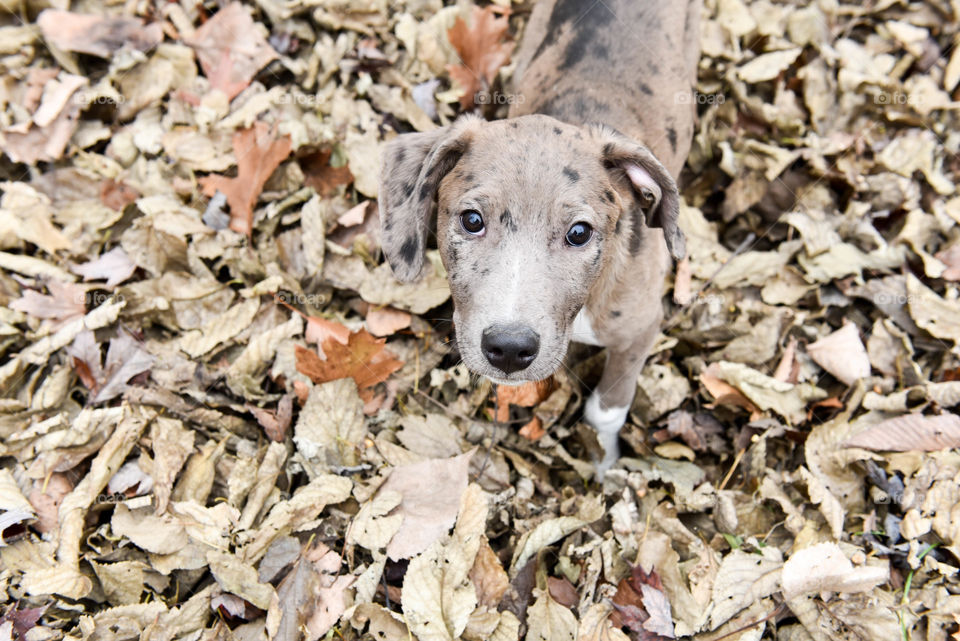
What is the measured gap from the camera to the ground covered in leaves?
3000mm

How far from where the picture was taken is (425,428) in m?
3.66

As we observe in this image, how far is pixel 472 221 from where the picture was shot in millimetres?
2883

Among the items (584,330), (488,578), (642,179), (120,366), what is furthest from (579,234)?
(120,366)

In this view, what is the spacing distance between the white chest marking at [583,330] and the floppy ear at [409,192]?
2.78 ft

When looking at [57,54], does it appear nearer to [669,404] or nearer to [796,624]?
[669,404]

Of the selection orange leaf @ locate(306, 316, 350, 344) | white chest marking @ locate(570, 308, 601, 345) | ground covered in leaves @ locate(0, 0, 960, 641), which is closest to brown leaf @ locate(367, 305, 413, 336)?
ground covered in leaves @ locate(0, 0, 960, 641)

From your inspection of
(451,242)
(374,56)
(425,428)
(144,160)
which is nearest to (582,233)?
(451,242)

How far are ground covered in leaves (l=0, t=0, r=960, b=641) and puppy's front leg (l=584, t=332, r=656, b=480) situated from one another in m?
0.14

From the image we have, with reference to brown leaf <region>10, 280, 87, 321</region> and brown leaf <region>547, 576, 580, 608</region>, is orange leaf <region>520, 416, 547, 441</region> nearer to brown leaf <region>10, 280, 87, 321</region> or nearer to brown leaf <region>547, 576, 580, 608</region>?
brown leaf <region>547, 576, 580, 608</region>

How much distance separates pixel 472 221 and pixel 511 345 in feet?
1.98

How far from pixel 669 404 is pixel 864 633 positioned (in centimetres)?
143

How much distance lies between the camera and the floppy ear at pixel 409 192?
306 centimetres

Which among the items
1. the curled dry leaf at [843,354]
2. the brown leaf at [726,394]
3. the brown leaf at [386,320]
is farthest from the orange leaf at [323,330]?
the curled dry leaf at [843,354]

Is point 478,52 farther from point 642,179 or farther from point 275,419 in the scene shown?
point 275,419
